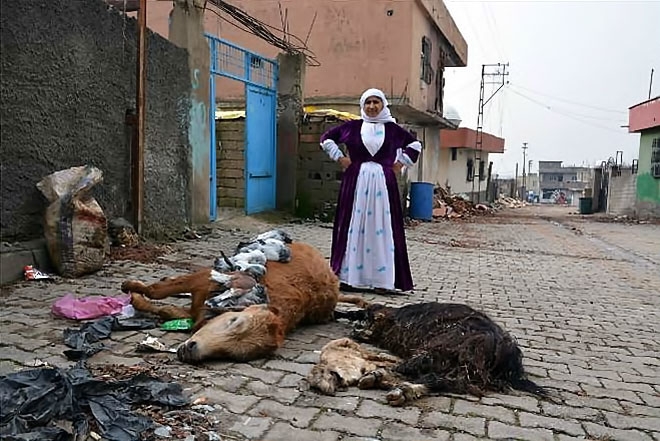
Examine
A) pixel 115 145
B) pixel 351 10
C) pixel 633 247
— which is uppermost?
pixel 351 10

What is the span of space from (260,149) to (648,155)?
729 inches

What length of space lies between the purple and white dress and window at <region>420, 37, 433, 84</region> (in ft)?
39.9

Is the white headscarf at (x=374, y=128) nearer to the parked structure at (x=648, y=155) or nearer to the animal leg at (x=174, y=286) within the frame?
the animal leg at (x=174, y=286)

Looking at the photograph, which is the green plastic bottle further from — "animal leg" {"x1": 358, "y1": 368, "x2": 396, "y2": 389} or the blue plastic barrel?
the blue plastic barrel

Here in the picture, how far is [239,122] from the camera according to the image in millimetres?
10734

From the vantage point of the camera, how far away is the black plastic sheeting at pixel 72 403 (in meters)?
2.18

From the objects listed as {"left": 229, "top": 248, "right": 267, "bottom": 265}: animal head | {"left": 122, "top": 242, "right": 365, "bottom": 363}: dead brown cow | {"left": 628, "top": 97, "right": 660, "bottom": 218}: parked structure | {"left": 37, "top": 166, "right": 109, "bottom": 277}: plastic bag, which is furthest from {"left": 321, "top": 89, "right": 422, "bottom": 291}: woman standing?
{"left": 628, "top": 97, "right": 660, "bottom": 218}: parked structure

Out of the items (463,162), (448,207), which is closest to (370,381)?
(448,207)

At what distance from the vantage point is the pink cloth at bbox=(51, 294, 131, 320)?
3.98 metres

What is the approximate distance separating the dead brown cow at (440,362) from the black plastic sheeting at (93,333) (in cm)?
131

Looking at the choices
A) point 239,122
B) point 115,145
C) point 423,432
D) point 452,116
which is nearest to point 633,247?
point 239,122

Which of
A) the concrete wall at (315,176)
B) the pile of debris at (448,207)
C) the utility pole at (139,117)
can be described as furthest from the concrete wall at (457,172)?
the utility pole at (139,117)

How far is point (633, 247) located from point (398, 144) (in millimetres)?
8752

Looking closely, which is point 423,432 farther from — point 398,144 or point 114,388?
point 398,144
